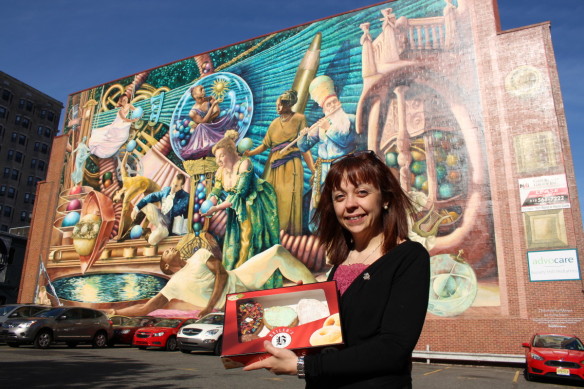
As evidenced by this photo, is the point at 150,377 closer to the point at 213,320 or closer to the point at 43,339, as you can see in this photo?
the point at 213,320

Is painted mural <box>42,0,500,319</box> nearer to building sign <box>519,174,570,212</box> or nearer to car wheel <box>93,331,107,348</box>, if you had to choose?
building sign <box>519,174,570,212</box>

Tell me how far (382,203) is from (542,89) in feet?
60.9

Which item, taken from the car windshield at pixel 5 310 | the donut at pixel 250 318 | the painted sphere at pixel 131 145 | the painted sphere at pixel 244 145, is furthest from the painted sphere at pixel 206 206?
the donut at pixel 250 318

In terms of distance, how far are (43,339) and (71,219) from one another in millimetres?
15852

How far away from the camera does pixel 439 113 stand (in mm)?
18734

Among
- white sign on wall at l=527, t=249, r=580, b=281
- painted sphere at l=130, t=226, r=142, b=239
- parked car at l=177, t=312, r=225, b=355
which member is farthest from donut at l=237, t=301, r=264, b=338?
painted sphere at l=130, t=226, r=142, b=239

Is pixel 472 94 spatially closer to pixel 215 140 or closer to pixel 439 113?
pixel 439 113

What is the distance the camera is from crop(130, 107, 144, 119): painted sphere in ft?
94.1

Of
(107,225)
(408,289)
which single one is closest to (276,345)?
(408,289)

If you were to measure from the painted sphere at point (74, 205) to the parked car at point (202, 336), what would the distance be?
17073 mm

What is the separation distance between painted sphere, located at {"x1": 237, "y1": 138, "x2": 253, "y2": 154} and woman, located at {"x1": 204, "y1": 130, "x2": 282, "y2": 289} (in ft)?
0.98

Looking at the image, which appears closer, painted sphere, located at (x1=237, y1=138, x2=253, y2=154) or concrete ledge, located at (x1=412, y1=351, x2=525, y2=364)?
concrete ledge, located at (x1=412, y1=351, x2=525, y2=364)

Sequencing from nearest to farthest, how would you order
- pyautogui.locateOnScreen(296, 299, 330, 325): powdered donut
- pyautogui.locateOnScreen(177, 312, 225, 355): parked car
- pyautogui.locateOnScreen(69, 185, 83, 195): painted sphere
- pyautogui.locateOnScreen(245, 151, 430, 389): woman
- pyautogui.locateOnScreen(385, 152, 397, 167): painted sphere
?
pyautogui.locateOnScreen(245, 151, 430, 389): woman
pyautogui.locateOnScreen(296, 299, 330, 325): powdered donut
pyautogui.locateOnScreen(177, 312, 225, 355): parked car
pyautogui.locateOnScreen(385, 152, 397, 167): painted sphere
pyautogui.locateOnScreen(69, 185, 83, 195): painted sphere

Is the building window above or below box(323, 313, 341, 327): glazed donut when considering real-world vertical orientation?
above
